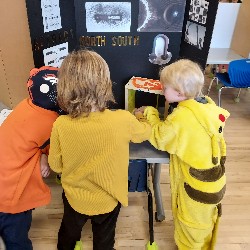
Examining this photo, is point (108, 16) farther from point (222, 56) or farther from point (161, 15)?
point (222, 56)

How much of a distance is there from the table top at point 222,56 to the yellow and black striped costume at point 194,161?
76.2 inches

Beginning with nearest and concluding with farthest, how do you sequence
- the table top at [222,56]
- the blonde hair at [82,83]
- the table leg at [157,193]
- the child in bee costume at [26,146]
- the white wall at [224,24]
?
1. the blonde hair at [82,83]
2. the child in bee costume at [26,146]
3. the table leg at [157,193]
4. the table top at [222,56]
5. the white wall at [224,24]

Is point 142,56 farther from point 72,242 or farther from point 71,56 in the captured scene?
point 72,242

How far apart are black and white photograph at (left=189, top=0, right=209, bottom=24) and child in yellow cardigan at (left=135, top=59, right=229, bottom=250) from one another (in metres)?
0.37

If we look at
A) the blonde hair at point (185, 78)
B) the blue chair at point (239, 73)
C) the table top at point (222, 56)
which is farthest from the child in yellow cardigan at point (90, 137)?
the table top at point (222, 56)

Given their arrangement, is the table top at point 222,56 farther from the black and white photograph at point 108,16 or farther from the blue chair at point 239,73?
the black and white photograph at point 108,16

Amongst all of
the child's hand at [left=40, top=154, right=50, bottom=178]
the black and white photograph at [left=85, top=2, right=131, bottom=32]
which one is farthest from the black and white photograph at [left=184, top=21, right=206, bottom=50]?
the child's hand at [left=40, top=154, right=50, bottom=178]

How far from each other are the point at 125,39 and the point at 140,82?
0.24 metres

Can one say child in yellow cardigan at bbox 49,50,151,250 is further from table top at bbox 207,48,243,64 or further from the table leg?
table top at bbox 207,48,243,64

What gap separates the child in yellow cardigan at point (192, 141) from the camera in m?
1.21

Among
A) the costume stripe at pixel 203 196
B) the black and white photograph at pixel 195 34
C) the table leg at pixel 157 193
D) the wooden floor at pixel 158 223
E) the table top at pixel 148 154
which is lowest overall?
the wooden floor at pixel 158 223

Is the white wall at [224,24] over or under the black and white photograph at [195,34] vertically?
under

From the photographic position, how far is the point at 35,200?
4.43 ft

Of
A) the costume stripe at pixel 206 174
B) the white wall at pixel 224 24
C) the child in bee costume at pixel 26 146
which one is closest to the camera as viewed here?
the child in bee costume at pixel 26 146
